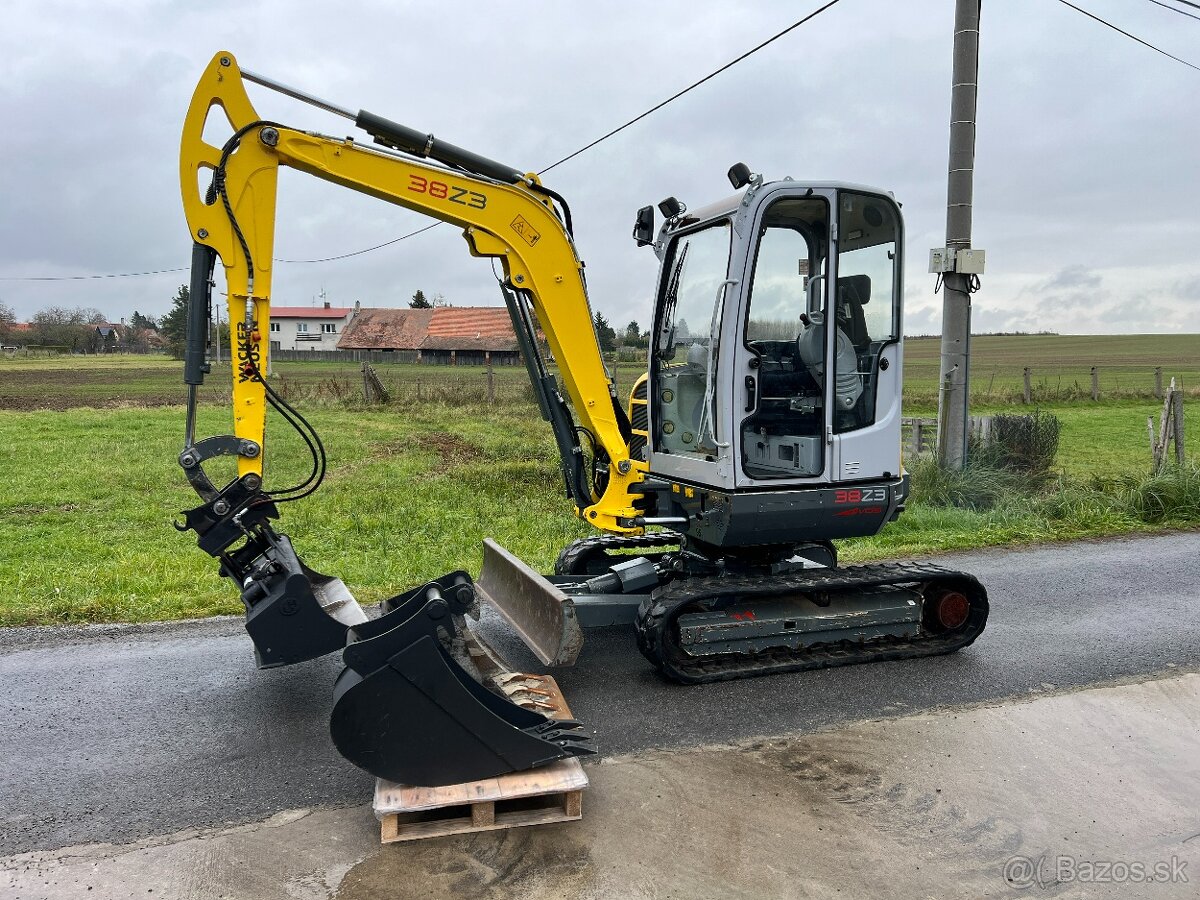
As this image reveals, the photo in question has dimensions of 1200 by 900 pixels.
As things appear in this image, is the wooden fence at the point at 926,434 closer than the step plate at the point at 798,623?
No

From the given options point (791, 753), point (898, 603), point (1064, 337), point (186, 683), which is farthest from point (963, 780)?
point (1064, 337)

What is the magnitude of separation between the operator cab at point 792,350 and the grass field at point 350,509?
3.11 meters

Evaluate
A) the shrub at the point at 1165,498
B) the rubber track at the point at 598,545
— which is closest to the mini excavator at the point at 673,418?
the rubber track at the point at 598,545

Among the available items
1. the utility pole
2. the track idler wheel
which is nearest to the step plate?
the track idler wheel

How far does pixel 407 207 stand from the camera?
561 cm

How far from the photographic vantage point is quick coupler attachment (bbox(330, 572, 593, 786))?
3.79m

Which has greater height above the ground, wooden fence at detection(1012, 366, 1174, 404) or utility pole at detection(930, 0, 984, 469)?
utility pole at detection(930, 0, 984, 469)

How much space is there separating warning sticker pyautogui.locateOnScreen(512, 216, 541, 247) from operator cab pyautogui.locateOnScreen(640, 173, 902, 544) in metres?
1.06

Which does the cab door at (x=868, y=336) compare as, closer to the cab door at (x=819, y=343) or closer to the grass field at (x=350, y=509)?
the cab door at (x=819, y=343)

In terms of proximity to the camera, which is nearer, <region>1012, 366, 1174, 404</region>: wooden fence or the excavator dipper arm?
the excavator dipper arm

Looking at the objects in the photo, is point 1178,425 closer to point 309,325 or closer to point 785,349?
point 785,349

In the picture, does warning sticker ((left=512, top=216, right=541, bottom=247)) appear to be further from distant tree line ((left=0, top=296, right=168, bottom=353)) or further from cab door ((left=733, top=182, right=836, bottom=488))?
distant tree line ((left=0, top=296, right=168, bottom=353))

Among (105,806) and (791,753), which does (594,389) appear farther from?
(105,806)

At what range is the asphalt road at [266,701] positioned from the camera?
410 cm
